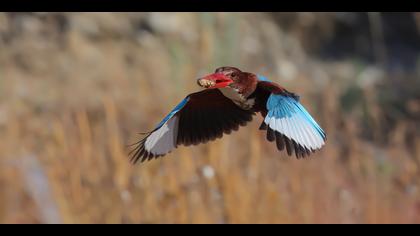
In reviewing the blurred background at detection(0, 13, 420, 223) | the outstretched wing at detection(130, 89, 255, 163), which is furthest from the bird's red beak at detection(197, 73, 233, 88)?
the blurred background at detection(0, 13, 420, 223)

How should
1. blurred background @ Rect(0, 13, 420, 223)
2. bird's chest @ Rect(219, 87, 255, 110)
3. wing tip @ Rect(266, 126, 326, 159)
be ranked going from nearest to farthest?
wing tip @ Rect(266, 126, 326, 159) → bird's chest @ Rect(219, 87, 255, 110) → blurred background @ Rect(0, 13, 420, 223)

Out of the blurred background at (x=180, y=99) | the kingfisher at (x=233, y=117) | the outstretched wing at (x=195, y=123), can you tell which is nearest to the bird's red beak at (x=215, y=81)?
the kingfisher at (x=233, y=117)

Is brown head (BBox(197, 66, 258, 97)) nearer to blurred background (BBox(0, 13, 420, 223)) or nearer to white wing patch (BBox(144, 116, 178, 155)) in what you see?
white wing patch (BBox(144, 116, 178, 155))

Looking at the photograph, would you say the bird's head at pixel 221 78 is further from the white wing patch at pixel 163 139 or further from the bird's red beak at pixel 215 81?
the white wing patch at pixel 163 139

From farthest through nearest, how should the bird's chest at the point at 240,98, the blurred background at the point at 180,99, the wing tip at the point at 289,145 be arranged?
the blurred background at the point at 180,99, the bird's chest at the point at 240,98, the wing tip at the point at 289,145

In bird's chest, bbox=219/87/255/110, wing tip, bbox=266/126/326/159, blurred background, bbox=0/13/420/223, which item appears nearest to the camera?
wing tip, bbox=266/126/326/159

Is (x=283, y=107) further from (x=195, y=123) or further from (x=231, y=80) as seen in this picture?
(x=195, y=123)

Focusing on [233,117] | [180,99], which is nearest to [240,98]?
[233,117]
